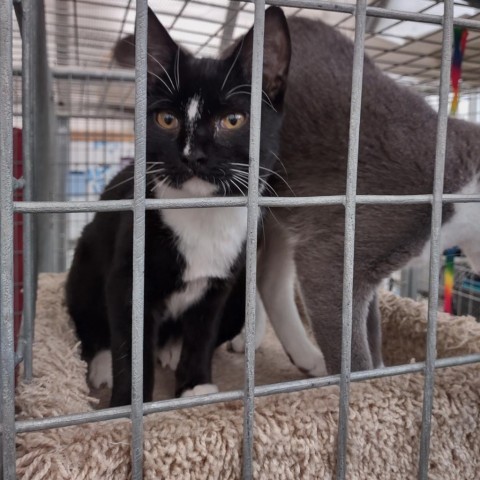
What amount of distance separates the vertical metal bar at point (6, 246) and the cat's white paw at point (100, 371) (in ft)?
1.57

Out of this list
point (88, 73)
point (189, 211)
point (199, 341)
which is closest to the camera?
point (189, 211)

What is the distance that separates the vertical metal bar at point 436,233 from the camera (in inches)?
25.4

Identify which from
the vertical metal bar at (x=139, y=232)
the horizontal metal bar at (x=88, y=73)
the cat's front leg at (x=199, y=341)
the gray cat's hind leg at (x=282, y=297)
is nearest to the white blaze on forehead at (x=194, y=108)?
the vertical metal bar at (x=139, y=232)

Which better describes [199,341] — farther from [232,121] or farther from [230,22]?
[230,22]

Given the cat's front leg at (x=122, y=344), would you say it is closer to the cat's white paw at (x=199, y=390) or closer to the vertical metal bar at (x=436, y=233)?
the cat's white paw at (x=199, y=390)

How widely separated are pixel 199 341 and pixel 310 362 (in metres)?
0.30

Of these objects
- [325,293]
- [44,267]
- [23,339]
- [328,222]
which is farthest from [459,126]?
[44,267]

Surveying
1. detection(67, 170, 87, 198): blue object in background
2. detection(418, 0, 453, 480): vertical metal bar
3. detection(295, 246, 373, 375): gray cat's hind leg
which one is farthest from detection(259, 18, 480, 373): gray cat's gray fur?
detection(67, 170, 87, 198): blue object in background

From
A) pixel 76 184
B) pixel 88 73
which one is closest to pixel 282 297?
pixel 88 73

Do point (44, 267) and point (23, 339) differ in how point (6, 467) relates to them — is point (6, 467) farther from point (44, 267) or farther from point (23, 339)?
point (44, 267)

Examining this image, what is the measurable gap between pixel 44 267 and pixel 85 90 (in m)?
0.78

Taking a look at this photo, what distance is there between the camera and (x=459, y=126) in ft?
3.43

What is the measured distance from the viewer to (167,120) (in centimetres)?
77

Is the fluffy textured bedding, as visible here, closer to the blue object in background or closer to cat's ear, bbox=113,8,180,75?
cat's ear, bbox=113,8,180,75
